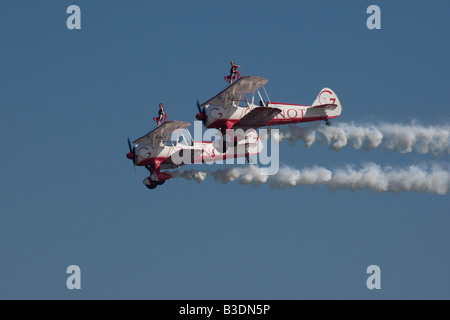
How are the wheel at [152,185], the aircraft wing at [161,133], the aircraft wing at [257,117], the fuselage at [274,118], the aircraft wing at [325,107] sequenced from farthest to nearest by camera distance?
1. the aircraft wing at [325,107]
2. the wheel at [152,185]
3. the aircraft wing at [161,133]
4. the fuselage at [274,118]
5. the aircraft wing at [257,117]

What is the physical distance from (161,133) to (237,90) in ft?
16.2

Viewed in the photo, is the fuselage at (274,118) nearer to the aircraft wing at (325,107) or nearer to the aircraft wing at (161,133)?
the aircraft wing at (325,107)

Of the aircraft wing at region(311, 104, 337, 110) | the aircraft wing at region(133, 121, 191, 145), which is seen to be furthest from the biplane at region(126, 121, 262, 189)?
the aircraft wing at region(311, 104, 337, 110)

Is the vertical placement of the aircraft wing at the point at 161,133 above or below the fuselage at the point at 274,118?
below

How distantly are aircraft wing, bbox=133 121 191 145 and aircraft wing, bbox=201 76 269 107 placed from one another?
1759mm

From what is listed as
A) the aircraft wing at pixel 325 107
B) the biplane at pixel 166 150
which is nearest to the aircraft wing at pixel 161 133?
the biplane at pixel 166 150

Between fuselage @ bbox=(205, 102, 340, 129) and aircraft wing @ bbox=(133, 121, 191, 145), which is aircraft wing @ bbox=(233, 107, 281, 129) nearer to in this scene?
fuselage @ bbox=(205, 102, 340, 129)

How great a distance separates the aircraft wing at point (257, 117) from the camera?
5950 cm

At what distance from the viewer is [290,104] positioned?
6294cm

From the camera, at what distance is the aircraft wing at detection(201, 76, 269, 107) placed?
59688 mm

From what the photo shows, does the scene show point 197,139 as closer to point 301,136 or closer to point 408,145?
point 301,136

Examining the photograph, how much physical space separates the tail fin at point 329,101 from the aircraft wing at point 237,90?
17.4 ft

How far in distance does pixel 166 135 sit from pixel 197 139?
7.01 ft
